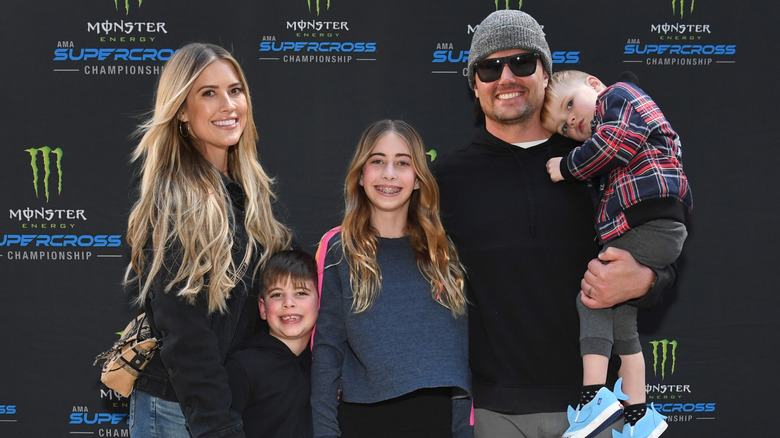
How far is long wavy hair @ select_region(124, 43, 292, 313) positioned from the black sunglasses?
3.13ft

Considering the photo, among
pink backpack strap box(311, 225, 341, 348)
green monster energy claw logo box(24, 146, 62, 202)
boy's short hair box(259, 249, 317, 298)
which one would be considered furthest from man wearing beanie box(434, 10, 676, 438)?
green monster energy claw logo box(24, 146, 62, 202)

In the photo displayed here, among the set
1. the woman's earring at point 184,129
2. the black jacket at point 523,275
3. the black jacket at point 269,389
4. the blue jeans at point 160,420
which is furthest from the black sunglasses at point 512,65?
the blue jeans at point 160,420

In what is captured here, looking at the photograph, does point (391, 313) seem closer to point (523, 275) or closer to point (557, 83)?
point (523, 275)

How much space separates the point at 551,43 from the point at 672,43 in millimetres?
711

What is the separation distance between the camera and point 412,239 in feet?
7.84

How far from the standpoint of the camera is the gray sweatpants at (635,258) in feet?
7.30

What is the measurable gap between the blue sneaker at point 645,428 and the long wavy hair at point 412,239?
2.30ft

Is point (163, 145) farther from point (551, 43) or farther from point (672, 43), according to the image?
point (672, 43)

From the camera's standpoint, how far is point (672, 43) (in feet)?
12.1

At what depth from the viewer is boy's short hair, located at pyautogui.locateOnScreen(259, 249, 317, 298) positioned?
2.26 meters

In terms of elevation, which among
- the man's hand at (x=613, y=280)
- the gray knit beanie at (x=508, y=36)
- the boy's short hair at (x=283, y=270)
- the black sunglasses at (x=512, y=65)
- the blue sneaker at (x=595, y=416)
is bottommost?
the blue sneaker at (x=595, y=416)

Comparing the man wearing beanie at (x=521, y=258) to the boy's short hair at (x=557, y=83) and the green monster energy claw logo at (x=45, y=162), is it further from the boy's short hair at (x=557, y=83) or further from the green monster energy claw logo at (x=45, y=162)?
the green monster energy claw logo at (x=45, y=162)

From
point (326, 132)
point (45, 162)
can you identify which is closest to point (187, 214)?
point (326, 132)

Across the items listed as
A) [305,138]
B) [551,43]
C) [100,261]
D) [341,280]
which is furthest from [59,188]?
[551,43]
